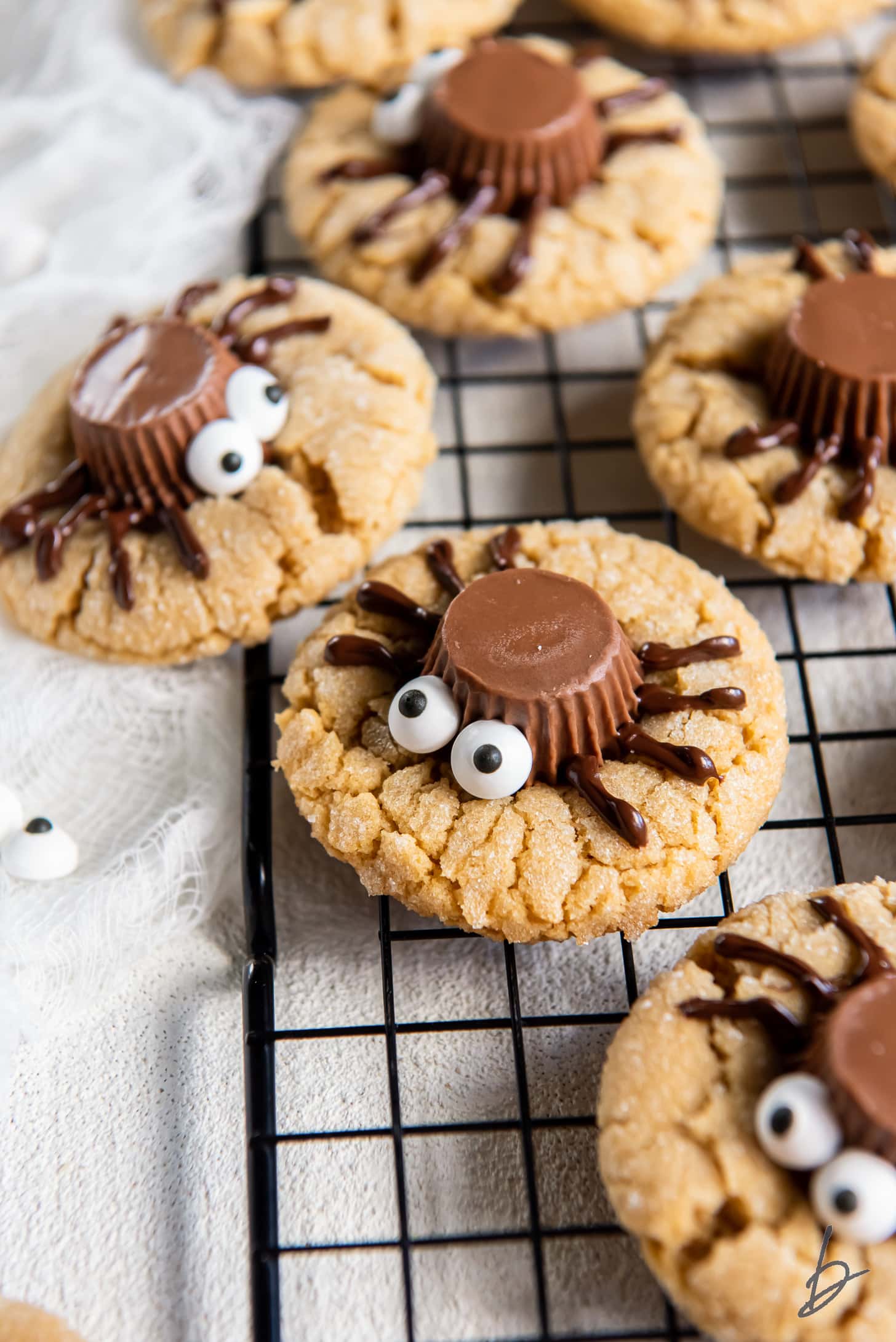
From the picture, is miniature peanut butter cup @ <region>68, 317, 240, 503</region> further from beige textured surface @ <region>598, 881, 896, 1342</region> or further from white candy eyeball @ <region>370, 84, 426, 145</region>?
beige textured surface @ <region>598, 881, 896, 1342</region>

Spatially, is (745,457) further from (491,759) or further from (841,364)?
(491,759)

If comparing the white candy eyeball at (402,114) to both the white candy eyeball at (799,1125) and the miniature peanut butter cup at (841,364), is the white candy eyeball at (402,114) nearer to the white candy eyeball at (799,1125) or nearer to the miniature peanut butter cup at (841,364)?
the miniature peanut butter cup at (841,364)

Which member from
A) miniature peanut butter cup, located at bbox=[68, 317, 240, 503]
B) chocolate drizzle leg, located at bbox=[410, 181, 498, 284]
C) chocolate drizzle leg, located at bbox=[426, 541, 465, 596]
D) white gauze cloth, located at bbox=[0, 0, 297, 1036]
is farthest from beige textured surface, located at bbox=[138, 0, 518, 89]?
chocolate drizzle leg, located at bbox=[426, 541, 465, 596]

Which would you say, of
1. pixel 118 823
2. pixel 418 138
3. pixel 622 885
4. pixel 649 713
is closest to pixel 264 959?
pixel 118 823

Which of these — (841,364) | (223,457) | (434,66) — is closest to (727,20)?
(434,66)

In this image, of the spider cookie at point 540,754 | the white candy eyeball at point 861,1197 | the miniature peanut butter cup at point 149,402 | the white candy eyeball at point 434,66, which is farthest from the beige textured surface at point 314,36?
the white candy eyeball at point 861,1197

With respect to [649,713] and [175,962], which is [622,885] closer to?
[649,713]
